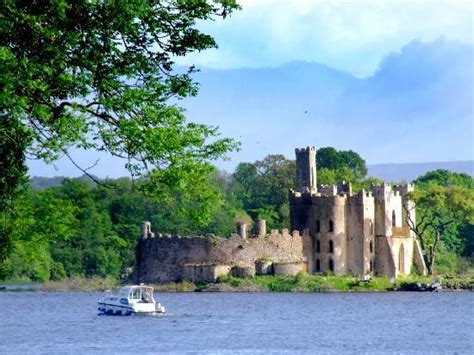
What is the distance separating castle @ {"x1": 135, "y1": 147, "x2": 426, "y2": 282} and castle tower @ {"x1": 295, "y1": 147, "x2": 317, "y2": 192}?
6.17 m

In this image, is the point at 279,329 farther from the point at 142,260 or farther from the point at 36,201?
the point at 142,260

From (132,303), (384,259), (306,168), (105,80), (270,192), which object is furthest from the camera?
(270,192)

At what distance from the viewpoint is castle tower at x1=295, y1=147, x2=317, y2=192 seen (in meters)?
89.2

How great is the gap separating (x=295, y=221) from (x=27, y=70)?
208 ft

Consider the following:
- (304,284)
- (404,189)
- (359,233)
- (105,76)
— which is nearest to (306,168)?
(404,189)

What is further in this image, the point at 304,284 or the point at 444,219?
the point at 444,219

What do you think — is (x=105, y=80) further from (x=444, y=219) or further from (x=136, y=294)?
(x=444, y=219)

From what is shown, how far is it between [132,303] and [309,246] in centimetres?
2060

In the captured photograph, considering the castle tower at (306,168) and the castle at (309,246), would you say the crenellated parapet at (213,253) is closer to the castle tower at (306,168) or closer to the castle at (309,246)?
the castle at (309,246)

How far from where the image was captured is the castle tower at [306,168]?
89.2 meters

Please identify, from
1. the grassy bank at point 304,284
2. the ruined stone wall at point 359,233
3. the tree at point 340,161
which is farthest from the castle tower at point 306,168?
the tree at point 340,161

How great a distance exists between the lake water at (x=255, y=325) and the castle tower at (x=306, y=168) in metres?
12.4

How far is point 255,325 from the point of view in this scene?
178 ft

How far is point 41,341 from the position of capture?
4781 cm
